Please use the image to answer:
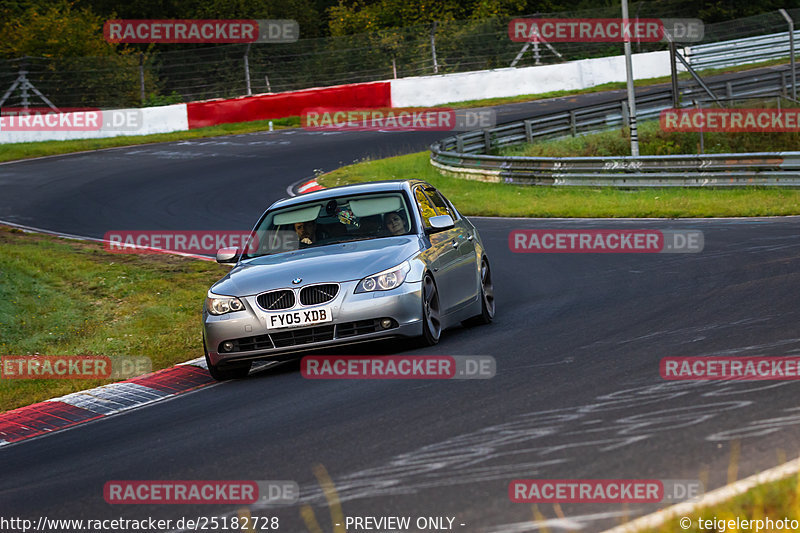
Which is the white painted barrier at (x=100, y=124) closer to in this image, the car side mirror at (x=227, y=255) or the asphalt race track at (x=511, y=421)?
the asphalt race track at (x=511, y=421)

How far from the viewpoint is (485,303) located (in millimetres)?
10883

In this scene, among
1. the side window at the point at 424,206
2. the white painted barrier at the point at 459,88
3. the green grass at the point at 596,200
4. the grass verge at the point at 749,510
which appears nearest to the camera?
the grass verge at the point at 749,510

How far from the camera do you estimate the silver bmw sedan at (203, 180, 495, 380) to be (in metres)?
9.04

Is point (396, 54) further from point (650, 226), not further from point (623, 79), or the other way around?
point (650, 226)

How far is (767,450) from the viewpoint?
5297 millimetres

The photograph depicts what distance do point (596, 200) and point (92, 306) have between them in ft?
38.8

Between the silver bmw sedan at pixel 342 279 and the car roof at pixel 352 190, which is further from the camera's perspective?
the car roof at pixel 352 190

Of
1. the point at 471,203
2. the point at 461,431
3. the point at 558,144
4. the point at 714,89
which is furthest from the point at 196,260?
the point at 714,89

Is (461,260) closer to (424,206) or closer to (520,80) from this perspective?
(424,206)

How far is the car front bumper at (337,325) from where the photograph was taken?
8992 millimetres

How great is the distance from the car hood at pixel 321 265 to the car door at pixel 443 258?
0.67 ft

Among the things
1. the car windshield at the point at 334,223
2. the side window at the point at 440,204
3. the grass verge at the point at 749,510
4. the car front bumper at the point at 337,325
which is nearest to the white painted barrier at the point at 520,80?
the side window at the point at 440,204

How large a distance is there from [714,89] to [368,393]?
31.3 metres

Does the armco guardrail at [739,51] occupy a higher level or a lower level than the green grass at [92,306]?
higher
